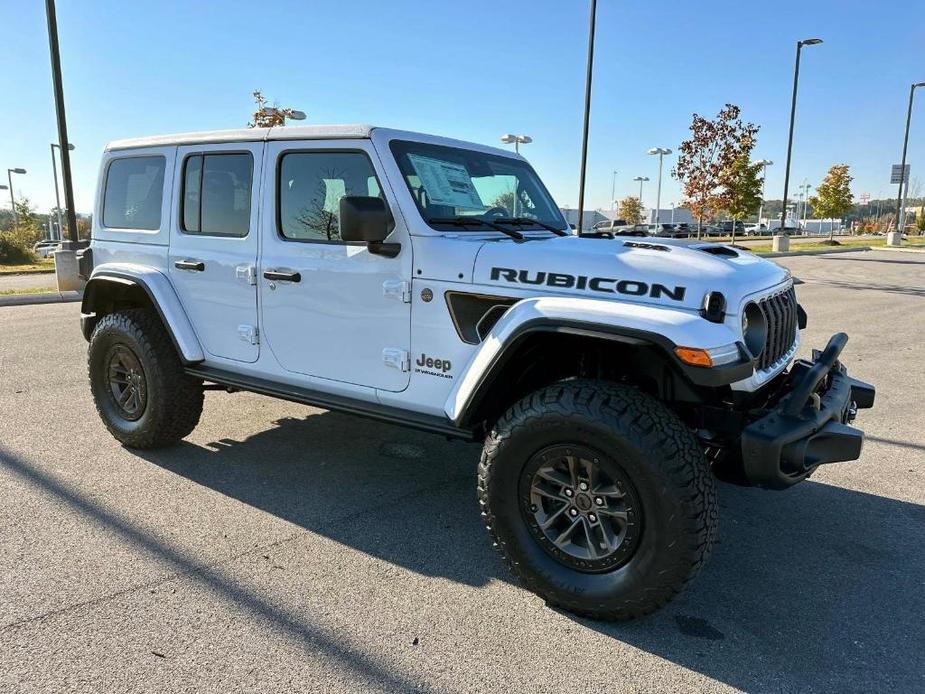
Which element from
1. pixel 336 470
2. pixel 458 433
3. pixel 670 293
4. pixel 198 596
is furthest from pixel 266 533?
pixel 670 293

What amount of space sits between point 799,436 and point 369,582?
6.16 ft

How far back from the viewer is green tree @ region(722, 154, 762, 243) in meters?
26.1

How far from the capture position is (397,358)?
10.4ft

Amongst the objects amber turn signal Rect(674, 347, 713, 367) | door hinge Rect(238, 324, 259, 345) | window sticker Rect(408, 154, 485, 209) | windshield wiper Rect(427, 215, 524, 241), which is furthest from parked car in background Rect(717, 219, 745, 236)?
amber turn signal Rect(674, 347, 713, 367)

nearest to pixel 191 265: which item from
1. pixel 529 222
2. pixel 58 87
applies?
pixel 529 222

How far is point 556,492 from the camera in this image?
2.70 meters

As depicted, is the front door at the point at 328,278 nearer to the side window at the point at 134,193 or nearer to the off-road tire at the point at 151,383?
the off-road tire at the point at 151,383

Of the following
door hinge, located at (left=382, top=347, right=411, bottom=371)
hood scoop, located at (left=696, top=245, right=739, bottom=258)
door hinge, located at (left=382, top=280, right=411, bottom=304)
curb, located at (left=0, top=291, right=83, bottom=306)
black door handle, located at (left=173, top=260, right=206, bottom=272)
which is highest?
hood scoop, located at (left=696, top=245, right=739, bottom=258)

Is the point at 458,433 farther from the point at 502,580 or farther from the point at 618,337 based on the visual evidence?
the point at 618,337

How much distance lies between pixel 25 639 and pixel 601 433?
2284mm

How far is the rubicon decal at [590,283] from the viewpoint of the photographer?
2.52 metres

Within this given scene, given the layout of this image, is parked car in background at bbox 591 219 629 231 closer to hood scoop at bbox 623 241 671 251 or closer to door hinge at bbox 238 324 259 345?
hood scoop at bbox 623 241 671 251

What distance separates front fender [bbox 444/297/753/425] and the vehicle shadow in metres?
0.89

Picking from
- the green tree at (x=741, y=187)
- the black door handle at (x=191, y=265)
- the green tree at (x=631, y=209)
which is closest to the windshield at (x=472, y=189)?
the black door handle at (x=191, y=265)
